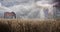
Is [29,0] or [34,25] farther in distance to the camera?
[29,0]

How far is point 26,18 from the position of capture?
1044mm

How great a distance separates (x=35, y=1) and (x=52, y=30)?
263mm

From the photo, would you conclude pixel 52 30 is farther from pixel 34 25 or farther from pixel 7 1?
pixel 7 1

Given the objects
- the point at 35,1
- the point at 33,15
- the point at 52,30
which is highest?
the point at 35,1

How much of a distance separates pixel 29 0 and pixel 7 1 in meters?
0.17

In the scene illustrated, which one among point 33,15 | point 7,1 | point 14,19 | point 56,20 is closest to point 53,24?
point 56,20

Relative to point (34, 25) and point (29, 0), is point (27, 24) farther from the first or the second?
point (29, 0)

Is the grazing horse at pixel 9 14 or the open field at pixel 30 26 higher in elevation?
the grazing horse at pixel 9 14

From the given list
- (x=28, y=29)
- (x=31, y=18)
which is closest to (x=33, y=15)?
(x=31, y=18)

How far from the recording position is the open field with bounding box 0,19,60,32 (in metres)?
0.96

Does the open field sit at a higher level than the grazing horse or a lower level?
lower

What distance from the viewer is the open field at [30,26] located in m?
0.96

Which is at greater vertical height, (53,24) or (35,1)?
(35,1)

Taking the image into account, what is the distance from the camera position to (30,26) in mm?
970
